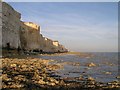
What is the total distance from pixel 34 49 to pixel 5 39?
34.0 meters

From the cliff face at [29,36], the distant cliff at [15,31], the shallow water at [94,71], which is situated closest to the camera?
the shallow water at [94,71]

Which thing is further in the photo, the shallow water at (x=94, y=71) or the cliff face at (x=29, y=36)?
the cliff face at (x=29, y=36)

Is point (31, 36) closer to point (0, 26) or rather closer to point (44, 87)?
point (0, 26)

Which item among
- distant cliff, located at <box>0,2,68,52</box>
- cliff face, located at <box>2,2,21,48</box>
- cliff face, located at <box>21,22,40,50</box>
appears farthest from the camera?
cliff face, located at <box>21,22,40,50</box>

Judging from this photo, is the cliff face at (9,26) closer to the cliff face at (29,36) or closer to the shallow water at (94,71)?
the cliff face at (29,36)

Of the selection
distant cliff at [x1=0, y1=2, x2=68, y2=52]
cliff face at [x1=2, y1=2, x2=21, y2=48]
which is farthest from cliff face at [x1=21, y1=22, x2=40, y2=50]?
cliff face at [x1=2, y1=2, x2=21, y2=48]

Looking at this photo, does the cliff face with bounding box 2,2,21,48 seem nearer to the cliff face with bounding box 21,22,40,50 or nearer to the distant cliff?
the distant cliff

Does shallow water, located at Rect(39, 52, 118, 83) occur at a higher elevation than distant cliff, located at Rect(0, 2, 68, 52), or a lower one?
lower

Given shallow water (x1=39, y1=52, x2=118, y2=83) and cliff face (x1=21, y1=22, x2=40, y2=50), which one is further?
cliff face (x1=21, y1=22, x2=40, y2=50)

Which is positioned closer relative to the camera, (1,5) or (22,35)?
(1,5)

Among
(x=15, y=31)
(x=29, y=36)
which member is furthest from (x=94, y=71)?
(x=29, y=36)

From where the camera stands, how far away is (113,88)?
455 inches

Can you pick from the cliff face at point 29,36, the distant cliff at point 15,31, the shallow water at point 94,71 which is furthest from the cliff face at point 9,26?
the shallow water at point 94,71

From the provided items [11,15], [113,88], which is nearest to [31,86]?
[113,88]
